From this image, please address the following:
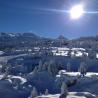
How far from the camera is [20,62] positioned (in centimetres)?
16275

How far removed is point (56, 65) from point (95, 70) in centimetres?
1643

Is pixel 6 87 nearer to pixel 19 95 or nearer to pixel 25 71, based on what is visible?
pixel 19 95

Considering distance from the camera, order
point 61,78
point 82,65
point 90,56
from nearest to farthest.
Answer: point 61,78 < point 82,65 < point 90,56

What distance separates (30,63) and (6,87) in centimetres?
4714

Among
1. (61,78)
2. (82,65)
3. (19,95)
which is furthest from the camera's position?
(82,65)

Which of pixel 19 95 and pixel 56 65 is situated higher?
pixel 56 65

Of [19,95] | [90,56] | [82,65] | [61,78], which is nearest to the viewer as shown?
[19,95]

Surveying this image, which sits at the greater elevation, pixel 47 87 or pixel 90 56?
pixel 90 56

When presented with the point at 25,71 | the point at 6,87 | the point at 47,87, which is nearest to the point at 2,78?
the point at 6,87

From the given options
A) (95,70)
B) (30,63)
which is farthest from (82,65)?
(30,63)

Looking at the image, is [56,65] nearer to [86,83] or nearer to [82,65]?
[82,65]

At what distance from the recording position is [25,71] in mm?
144750

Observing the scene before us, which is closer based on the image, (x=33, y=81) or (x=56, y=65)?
(x=33, y=81)

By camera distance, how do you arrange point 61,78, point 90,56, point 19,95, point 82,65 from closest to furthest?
point 19,95 < point 61,78 < point 82,65 < point 90,56
